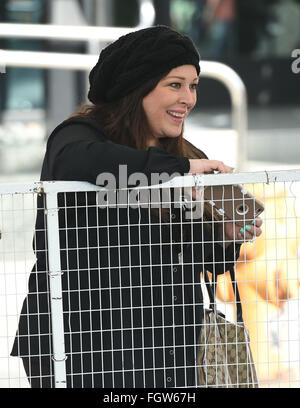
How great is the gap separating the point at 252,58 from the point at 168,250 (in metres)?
12.2

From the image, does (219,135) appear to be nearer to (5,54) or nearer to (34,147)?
(34,147)

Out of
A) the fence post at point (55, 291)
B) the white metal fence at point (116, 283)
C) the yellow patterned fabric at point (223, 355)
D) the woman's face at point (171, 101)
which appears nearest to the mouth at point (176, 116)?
the woman's face at point (171, 101)

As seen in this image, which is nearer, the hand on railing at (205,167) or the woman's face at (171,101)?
the hand on railing at (205,167)

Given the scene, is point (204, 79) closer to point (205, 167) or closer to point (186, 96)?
point (186, 96)

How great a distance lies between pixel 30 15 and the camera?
10.9 m

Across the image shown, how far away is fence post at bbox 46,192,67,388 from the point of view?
8.55 feet

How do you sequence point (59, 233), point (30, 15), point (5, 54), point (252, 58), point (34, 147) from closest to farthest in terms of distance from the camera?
point (59, 233) → point (5, 54) → point (34, 147) → point (30, 15) → point (252, 58)

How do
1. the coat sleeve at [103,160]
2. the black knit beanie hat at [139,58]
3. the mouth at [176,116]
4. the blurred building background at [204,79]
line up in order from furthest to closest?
1. the blurred building background at [204,79]
2. the mouth at [176,116]
3. the black knit beanie hat at [139,58]
4. the coat sleeve at [103,160]

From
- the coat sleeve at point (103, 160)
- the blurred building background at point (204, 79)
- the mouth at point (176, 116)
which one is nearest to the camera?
the coat sleeve at point (103, 160)

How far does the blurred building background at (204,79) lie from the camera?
8.96 m

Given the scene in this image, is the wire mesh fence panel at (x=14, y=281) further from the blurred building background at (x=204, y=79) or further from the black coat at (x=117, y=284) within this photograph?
the blurred building background at (x=204, y=79)

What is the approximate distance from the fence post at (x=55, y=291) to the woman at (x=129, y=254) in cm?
3

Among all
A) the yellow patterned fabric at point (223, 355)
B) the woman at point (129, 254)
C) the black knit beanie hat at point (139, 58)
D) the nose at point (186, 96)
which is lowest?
the yellow patterned fabric at point (223, 355)
